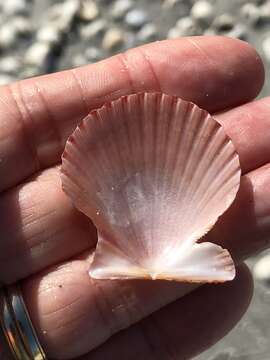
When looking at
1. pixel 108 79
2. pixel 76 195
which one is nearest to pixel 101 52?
pixel 108 79

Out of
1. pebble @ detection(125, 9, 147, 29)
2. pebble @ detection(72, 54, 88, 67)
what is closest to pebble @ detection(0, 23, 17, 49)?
pebble @ detection(72, 54, 88, 67)

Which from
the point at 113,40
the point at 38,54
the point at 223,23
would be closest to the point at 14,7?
the point at 38,54

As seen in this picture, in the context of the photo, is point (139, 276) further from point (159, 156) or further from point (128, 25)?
point (128, 25)

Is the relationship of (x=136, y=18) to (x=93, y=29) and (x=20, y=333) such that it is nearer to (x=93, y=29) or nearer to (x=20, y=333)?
(x=93, y=29)

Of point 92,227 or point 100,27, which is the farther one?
point 100,27

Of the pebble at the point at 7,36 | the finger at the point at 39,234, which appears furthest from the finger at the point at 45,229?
the pebble at the point at 7,36

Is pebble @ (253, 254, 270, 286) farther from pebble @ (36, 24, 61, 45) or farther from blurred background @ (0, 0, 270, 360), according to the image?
pebble @ (36, 24, 61, 45)
